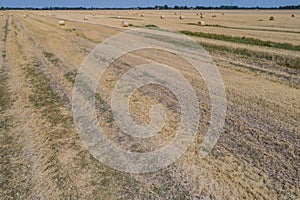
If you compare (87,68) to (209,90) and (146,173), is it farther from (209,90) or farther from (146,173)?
(146,173)

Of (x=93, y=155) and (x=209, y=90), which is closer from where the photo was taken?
(x=93, y=155)

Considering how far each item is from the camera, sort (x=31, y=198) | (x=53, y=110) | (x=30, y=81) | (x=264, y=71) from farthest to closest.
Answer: (x=264, y=71), (x=30, y=81), (x=53, y=110), (x=31, y=198)

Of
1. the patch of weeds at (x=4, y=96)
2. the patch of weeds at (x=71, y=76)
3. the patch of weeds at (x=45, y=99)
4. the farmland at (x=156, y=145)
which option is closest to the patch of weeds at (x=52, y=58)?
the patch of weeds at (x=71, y=76)

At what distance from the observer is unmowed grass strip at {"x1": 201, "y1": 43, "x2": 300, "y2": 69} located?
11688 millimetres

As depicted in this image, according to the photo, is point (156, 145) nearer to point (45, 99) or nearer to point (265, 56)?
point (45, 99)

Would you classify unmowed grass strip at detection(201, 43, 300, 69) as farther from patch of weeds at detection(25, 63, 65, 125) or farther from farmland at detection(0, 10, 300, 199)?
patch of weeds at detection(25, 63, 65, 125)

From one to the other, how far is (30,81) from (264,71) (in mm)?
8504

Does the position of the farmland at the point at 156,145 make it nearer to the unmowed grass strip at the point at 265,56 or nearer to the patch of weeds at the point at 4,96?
the patch of weeds at the point at 4,96

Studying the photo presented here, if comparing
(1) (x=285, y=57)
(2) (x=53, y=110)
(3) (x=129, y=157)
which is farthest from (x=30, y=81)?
(1) (x=285, y=57)

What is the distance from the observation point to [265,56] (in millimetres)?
13109

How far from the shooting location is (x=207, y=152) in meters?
5.05

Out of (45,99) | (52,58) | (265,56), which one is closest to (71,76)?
(45,99)

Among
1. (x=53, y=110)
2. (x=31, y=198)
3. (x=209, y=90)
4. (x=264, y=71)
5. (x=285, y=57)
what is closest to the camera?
(x=31, y=198)

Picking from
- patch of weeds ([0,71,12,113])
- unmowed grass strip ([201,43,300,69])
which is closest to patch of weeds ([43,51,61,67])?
patch of weeds ([0,71,12,113])
